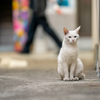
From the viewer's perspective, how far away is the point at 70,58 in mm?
3443

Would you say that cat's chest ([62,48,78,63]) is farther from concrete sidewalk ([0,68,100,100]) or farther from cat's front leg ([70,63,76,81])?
concrete sidewalk ([0,68,100,100])

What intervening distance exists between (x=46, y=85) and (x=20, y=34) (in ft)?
15.5

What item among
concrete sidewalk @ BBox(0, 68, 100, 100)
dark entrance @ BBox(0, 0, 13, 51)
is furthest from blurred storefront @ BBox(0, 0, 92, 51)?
concrete sidewalk @ BBox(0, 68, 100, 100)

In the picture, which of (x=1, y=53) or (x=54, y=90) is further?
(x=1, y=53)

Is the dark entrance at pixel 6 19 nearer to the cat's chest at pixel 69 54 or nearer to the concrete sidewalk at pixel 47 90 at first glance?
the concrete sidewalk at pixel 47 90

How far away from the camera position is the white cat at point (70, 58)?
3416mm

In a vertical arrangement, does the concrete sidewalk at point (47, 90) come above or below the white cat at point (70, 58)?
below

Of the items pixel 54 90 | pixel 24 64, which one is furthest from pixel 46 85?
pixel 24 64

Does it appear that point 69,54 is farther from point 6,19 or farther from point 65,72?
point 6,19

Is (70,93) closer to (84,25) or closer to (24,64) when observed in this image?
(24,64)

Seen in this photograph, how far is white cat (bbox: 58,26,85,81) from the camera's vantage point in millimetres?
3416

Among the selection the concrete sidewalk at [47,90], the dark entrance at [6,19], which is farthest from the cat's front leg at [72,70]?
the dark entrance at [6,19]

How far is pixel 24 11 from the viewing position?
25.3ft

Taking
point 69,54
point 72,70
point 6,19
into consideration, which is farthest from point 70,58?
point 6,19
